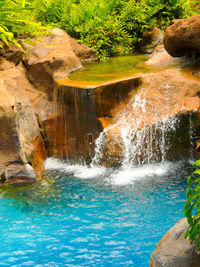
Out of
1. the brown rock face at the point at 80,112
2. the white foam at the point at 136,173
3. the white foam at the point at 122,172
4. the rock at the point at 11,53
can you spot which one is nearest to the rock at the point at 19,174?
the white foam at the point at 122,172

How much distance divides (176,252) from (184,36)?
5.45 m

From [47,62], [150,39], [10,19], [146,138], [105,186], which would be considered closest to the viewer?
[105,186]

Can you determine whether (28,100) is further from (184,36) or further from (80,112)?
(184,36)

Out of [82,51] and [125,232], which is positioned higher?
[82,51]

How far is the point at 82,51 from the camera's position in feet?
33.7

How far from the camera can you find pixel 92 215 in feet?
16.6

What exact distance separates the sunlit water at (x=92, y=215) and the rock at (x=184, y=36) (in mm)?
Answer: 2538

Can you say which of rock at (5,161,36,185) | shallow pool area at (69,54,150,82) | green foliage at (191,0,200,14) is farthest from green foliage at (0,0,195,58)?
rock at (5,161,36,185)

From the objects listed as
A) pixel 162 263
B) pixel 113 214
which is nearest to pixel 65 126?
pixel 113 214

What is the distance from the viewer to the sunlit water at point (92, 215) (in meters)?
4.17

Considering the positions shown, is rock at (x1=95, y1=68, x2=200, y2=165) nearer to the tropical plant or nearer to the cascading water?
the cascading water

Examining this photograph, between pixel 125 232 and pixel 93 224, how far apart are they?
49cm

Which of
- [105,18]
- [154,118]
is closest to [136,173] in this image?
[154,118]

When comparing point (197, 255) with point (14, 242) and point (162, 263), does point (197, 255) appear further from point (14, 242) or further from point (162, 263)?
point (14, 242)
